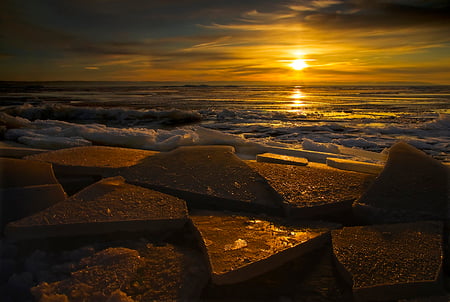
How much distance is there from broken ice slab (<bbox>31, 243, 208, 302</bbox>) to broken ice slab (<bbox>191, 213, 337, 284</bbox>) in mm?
106

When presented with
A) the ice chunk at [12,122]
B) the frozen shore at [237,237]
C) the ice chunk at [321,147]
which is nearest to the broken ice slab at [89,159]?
the frozen shore at [237,237]

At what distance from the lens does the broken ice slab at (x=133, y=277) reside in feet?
3.96

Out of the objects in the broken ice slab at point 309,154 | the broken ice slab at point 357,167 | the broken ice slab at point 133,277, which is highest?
the broken ice slab at point 357,167

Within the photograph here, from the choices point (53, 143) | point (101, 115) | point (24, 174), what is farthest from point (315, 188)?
point (101, 115)

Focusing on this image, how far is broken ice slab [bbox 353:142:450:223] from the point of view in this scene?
175 centimetres

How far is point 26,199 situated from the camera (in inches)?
73.0

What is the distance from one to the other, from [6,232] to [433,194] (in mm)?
2263

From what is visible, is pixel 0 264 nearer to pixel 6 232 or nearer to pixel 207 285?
pixel 6 232

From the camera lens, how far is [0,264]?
1.41 m

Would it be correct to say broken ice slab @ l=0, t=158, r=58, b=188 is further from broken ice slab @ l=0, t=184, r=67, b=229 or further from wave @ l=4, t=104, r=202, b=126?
wave @ l=4, t=104, r=202, b=126

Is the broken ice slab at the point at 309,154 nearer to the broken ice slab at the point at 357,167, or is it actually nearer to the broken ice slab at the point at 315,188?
the broken ice slab at the point at 357,167

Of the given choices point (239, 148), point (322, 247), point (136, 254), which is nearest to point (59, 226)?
point (136, 254)

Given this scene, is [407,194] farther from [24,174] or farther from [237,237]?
[24,174]

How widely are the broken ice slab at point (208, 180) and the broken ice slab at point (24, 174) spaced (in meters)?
0.47
